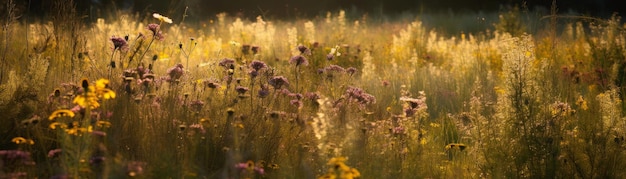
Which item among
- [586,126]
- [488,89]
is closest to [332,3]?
[488,89]

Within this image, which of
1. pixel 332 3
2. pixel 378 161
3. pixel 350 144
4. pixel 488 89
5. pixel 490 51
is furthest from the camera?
pixel 332 3

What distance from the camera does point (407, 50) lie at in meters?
7.92

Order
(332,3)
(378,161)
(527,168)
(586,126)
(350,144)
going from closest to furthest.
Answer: (350,144), (378,161), (527,168), (586,126), (332,3)

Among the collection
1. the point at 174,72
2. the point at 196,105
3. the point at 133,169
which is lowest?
the point at 133,169

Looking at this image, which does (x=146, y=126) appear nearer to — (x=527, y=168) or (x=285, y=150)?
(x=285, y=150)

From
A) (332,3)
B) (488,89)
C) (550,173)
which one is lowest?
(550,173)

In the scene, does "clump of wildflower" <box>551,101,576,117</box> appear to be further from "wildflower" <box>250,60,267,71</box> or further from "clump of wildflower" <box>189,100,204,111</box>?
"clump of wildflower" <box>189,100,204,111</box>

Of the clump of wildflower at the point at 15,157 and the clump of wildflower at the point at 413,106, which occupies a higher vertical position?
the clump of wildflower at the point at 413,106

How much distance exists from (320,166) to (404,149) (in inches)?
17.6

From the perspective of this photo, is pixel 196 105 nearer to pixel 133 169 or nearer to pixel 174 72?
pixel 174 72

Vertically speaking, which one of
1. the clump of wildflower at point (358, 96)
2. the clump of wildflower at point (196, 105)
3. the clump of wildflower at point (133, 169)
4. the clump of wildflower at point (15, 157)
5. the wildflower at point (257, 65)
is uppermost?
the wildflower at point (257, 65)

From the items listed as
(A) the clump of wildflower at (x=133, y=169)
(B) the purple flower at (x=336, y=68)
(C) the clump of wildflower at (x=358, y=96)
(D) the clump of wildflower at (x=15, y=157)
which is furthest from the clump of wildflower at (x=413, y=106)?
(D) the clump of wildflower at (x=15, y=157)

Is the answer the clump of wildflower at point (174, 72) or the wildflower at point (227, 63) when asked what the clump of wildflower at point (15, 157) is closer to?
the clump of wildflower at point (174, 72)

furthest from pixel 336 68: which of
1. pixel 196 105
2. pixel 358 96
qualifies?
pixel 196 105
